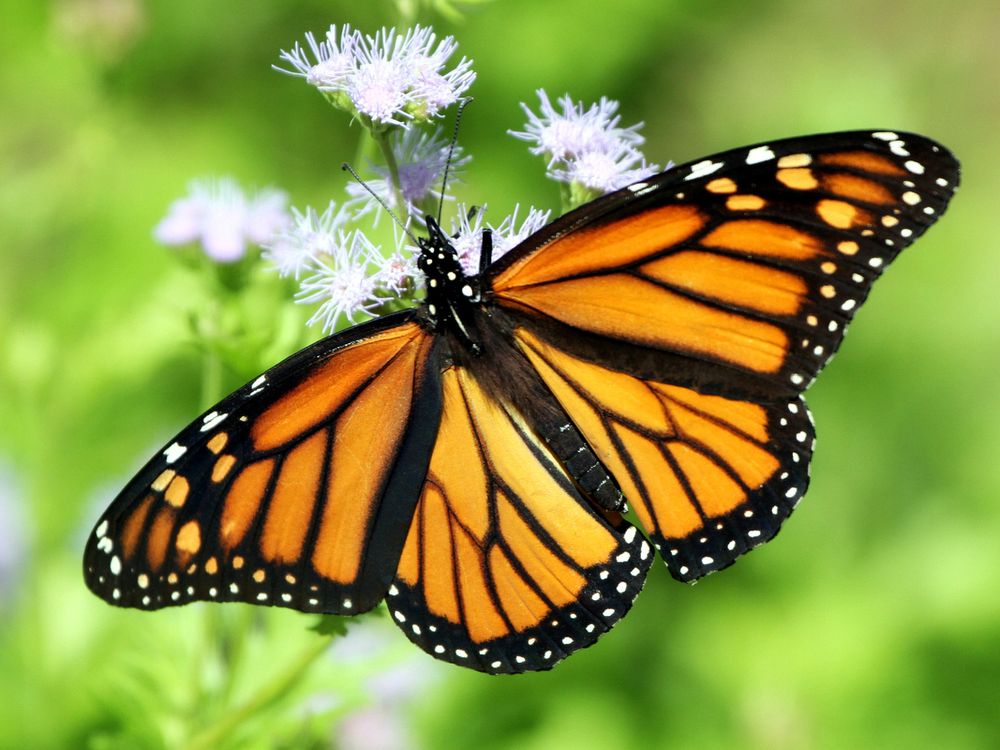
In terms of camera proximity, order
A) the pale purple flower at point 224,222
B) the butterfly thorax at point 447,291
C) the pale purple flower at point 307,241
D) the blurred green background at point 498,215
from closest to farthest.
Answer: the butterfly thorax at point 447,291, the pale purple flower at point 307,241, the pale purple flower at point 224,222, the blurred green background at point 498,215

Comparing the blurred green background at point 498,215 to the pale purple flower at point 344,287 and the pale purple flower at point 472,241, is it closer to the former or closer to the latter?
the pale purple flower at point 344,287

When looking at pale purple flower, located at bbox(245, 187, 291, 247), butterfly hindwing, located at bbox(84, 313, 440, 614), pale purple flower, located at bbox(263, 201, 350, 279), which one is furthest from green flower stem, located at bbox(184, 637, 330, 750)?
pale purple flower, located at bbox(245, 187, 291, 247)

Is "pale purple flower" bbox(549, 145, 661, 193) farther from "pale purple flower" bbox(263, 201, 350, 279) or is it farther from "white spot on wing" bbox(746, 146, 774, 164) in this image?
"pale purple flower" bbox(263, 201, 350, 279)

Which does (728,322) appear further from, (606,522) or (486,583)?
(486,583)

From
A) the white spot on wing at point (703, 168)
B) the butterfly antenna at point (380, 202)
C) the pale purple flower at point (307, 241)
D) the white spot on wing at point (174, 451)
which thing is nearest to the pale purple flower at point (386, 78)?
the butterfly antenna at point (380, 202)

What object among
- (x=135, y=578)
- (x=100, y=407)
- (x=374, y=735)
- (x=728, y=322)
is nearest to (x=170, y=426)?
(x=100, y=407)

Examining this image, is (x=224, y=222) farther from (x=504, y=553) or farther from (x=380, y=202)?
(x=504, y=553)
